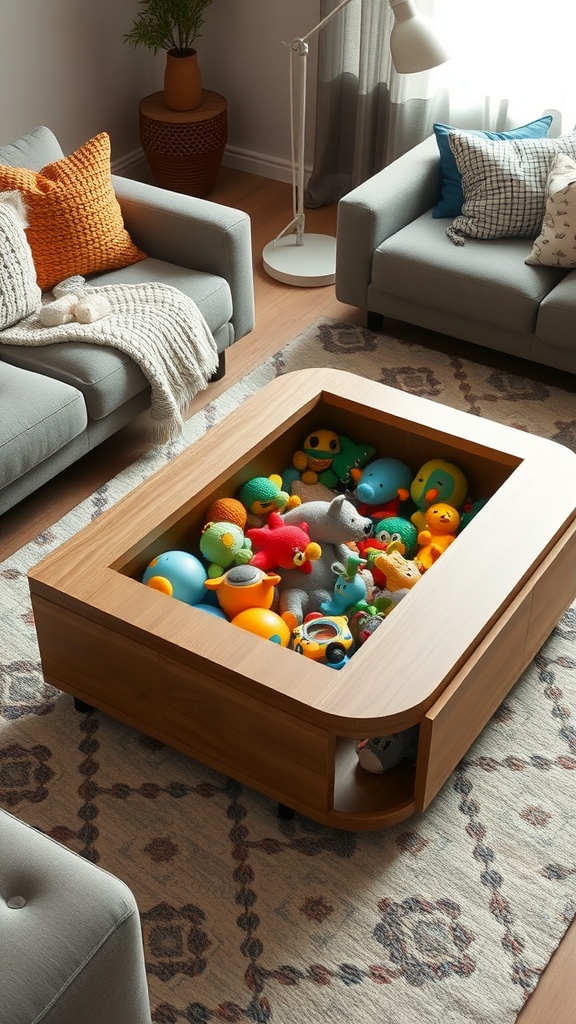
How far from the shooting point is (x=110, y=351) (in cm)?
329

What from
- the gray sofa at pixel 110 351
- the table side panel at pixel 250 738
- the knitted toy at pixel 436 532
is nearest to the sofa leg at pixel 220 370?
the gray sofa at pixel 110 351

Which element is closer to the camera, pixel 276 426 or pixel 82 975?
pixel 82 975

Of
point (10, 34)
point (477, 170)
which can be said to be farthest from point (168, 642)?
point (10, 34)

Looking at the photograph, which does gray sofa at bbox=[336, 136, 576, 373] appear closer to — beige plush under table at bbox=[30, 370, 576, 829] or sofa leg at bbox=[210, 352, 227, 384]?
sofa leg at bbox=[210, 352, 227, 384]

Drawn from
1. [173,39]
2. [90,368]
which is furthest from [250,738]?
[173,39]

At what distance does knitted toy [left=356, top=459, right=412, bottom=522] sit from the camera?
113 inches

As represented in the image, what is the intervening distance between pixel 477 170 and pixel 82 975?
2.93 metres

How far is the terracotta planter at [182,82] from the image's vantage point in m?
4.66

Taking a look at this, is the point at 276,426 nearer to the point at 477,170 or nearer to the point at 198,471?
the point at 198,471

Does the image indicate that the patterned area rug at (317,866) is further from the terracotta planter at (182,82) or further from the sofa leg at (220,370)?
the terracotta planter at (182,82)

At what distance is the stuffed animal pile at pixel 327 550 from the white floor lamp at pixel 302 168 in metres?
1.42

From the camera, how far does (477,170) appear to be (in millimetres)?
3771

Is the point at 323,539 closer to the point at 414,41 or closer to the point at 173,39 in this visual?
the point at 414,41

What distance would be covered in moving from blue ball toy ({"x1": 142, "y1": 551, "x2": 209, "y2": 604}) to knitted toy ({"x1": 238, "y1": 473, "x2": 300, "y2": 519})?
289mm
